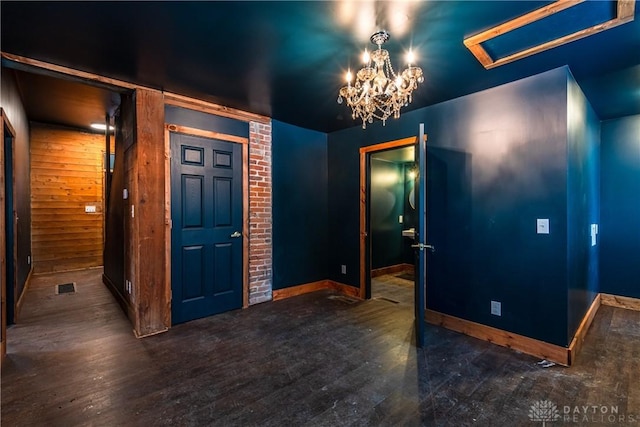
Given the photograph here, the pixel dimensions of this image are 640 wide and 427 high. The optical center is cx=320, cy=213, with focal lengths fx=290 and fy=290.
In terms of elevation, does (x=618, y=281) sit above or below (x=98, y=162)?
below

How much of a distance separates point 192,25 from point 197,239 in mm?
2157

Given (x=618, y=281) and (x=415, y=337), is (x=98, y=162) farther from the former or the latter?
(x=618, y=281)

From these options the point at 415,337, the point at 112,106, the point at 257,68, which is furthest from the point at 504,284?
the point at 112,106

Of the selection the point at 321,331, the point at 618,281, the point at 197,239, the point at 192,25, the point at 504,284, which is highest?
the point at 192,25

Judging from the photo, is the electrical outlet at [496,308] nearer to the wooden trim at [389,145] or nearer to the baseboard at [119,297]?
the wooden trim at [389,145]

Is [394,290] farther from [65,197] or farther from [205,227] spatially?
[65,197]

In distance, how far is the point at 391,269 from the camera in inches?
227

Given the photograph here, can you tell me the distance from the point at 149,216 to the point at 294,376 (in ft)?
6.75

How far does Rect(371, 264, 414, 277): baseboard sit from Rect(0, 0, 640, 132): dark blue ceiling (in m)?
3.40

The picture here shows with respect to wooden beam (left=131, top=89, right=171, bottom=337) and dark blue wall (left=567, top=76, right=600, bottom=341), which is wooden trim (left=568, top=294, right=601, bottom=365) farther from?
wooden beam (left=131, top=89, right=171, bottom=337)

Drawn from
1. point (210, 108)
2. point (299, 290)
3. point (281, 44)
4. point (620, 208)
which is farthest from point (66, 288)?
point (620, 208)

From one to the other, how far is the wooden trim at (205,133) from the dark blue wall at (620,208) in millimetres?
4792

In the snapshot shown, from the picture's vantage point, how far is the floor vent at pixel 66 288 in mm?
4293

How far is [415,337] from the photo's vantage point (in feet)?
9.20
